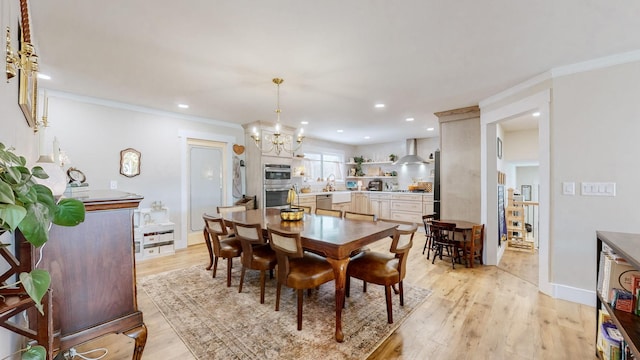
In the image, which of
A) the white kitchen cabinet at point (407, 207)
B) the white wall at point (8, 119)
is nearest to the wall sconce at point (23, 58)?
the white wall at point (8, 119)

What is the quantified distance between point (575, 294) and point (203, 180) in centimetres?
550

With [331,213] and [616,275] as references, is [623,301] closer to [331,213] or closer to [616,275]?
[616,275]

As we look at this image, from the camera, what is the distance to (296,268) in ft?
7.41

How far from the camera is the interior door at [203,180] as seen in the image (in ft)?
15.7

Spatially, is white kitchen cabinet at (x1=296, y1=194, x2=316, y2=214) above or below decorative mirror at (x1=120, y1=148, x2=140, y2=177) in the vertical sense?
below

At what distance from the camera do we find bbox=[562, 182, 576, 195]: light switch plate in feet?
8.61

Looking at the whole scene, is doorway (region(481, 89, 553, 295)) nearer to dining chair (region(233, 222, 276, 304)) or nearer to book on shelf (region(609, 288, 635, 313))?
book on shelf (region(609, 288, 635, 313))

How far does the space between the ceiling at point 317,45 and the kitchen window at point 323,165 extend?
11.8 feet

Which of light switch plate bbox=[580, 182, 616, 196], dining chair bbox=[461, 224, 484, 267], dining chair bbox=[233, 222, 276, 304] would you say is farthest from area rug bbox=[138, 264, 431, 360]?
light switch plate bbox=[580, 182, 616, 196]

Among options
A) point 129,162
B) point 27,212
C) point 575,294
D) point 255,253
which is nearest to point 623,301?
point 575,294

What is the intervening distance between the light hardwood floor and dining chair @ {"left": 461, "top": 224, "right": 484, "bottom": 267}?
0.48 metres

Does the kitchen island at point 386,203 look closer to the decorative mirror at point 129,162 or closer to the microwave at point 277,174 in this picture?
the microwave at point 277,174

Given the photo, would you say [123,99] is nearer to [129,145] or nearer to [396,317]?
[129,145]

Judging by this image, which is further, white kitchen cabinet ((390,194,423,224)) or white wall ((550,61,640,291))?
white kitchen cabinet ((390,194,423,224))
